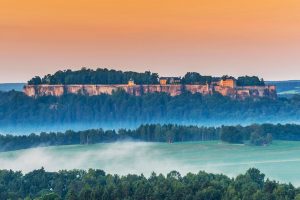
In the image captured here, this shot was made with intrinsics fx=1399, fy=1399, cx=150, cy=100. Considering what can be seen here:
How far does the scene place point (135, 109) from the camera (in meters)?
154

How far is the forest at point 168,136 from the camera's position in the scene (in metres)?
108

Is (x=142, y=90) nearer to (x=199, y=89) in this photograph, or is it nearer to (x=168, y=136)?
(x=199, y=89)

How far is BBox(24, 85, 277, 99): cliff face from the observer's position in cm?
15175

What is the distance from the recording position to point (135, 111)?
153m

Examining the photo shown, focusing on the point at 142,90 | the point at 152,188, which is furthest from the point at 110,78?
the point at 152,188

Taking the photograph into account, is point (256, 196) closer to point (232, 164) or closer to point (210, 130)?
point (232, 164)

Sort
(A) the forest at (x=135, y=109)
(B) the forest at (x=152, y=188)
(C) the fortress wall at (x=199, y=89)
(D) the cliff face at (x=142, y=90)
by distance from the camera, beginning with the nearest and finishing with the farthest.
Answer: (B) the forest at (x=152, y=188) < (A) the forest at (x=135, y=109) < (D) the cliff face at (x=142, y=90) < (C) the fortress wall at (x=199, y=89)

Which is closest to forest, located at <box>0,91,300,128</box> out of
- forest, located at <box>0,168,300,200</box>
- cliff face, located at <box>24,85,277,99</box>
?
cliff face, located at <box>24,85,277,99</box>

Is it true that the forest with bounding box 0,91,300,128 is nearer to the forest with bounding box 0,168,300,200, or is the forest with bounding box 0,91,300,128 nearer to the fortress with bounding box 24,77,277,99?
the fortress with bounding box 24,77,277,99

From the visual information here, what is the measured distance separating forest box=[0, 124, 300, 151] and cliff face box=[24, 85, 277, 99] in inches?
1387

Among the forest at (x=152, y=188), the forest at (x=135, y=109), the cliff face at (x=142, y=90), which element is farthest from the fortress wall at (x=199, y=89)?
the forest at (x=152, y=188)

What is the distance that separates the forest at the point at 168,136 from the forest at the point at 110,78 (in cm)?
3449

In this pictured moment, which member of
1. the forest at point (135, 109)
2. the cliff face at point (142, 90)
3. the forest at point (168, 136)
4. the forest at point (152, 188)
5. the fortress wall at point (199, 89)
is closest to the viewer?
the forest at point (152, 188)

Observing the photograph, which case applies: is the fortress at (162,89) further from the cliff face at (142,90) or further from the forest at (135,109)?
the forest at (135,109)
